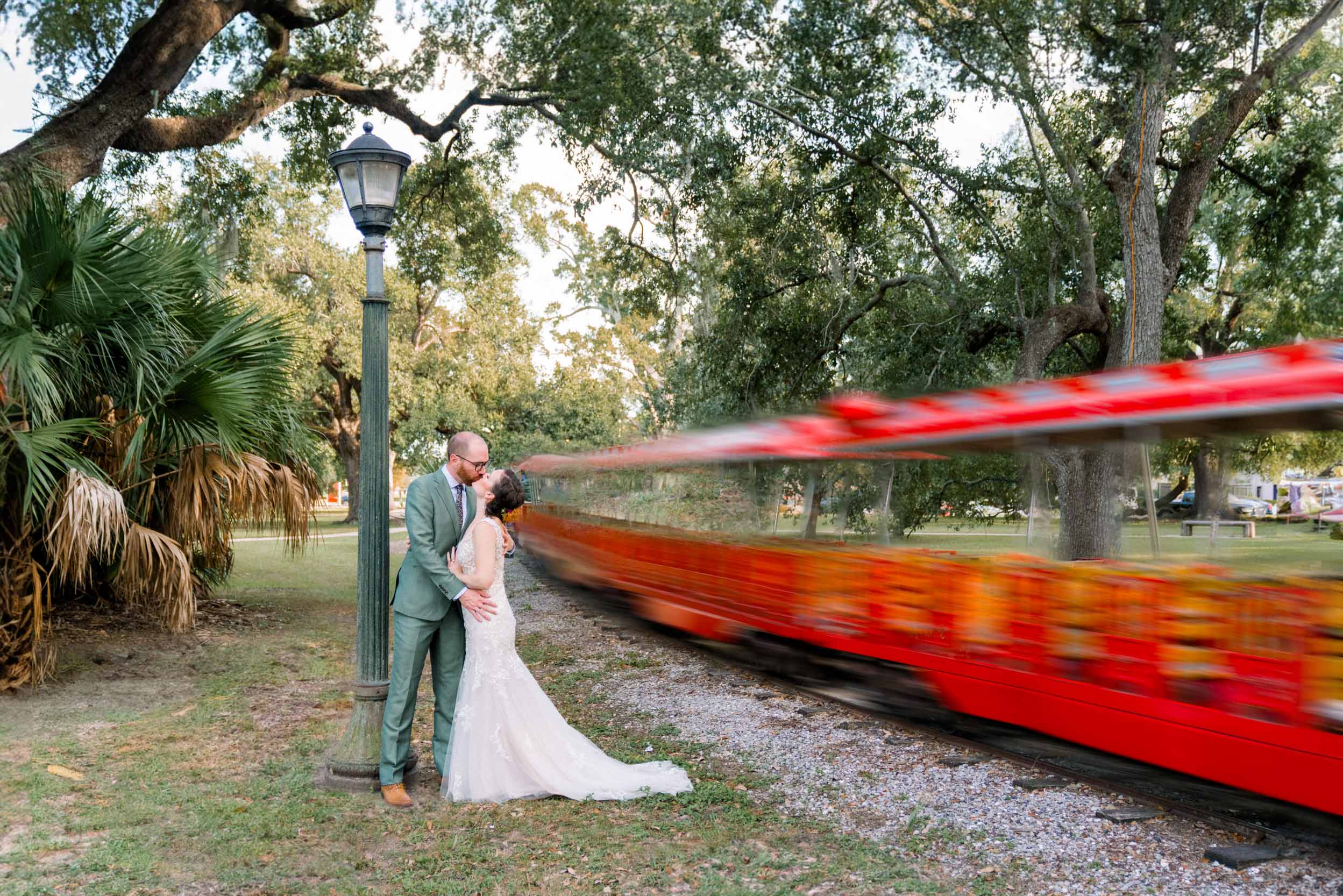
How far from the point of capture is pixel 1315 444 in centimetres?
552

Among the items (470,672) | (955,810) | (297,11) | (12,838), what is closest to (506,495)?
(470,672)

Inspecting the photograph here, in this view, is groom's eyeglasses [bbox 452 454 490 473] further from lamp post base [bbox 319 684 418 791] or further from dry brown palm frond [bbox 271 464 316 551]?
dry brown palm frond [bbox 271 464 316 551]

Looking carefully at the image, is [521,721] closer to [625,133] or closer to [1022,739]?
[1022,739]

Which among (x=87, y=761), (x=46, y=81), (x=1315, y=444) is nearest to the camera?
(x=1315, y=444)

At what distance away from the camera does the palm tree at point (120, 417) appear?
8.50 meters

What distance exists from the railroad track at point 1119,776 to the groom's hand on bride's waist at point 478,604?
11.4 ft

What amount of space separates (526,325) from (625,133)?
2406cm

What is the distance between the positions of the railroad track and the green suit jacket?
375cm

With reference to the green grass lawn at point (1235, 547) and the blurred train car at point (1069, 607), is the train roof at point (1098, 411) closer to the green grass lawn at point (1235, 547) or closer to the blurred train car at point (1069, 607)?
the blurred train car at point (1069, 607)

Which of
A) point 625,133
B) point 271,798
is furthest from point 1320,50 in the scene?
point 271,798

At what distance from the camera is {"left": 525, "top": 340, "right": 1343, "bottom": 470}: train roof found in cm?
505

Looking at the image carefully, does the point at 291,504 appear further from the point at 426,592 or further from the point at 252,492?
the point at 426,592

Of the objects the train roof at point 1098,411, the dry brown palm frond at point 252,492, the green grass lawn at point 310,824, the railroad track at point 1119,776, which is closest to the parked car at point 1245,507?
the train roof at point 1098,411

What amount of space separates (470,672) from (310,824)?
1.15 m
